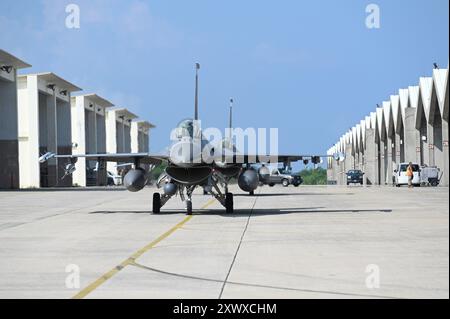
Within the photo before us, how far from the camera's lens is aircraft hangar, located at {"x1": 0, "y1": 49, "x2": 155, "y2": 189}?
6306 centimetres

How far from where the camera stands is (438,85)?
5950 cm

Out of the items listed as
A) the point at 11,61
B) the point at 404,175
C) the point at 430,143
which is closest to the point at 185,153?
the point at 404,175

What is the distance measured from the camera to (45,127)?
256 feet

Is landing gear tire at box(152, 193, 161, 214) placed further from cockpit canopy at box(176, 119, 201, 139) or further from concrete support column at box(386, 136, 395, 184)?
concrete support column at box(386, 136, 395, 184)

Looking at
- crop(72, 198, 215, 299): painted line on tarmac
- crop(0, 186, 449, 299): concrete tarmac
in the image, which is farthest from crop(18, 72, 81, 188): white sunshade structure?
crop(72, 198, 215, 299): painted line on tarmac

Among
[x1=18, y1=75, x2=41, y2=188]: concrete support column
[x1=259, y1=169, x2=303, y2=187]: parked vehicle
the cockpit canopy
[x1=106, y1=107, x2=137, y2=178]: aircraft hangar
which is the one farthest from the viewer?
[x1=106, y1=107, x2=137, y2=178]: aircraft hangar

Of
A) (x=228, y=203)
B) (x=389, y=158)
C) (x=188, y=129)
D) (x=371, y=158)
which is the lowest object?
(x=371, y=158)

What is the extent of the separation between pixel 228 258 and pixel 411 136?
61724 mm

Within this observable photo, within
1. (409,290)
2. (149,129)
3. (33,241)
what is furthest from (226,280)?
(149,129)

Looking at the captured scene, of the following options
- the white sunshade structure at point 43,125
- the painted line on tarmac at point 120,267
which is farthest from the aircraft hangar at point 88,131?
the painted line on tarmac at point 120,267

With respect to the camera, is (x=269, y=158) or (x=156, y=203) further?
(x=269, y=158)

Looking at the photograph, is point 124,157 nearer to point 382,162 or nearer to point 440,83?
point 440,83

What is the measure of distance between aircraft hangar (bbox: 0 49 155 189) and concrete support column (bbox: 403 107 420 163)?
26.8 meters
